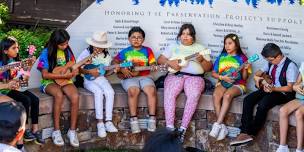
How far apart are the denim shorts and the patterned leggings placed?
19 cm

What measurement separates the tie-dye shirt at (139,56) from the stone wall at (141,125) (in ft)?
1.09

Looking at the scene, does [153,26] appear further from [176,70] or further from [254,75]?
[254,75]

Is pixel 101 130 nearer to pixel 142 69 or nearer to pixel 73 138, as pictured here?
pixel 73 138

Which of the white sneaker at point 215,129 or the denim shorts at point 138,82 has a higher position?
the denim shorts at point 138,82

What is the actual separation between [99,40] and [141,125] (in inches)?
40.1

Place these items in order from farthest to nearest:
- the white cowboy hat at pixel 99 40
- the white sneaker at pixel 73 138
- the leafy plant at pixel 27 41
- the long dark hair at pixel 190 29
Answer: the leafy plant at pixel 27 41 < the long dark hair at pixel 190 29 < the white cowboy hat at pixel 99 40 < the white sneaker at pixel 73 138

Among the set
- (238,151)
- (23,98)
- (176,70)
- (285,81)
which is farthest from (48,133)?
(285,81)

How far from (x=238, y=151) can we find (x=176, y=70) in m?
1.07

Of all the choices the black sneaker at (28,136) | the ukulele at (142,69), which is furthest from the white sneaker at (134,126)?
the black sneaker at (28,136)

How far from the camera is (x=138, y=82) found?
20.0 feet

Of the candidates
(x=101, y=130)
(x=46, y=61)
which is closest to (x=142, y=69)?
(x=101, y=130)

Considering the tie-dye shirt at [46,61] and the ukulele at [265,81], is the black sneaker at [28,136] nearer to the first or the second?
the tie-dye shirt at [46,61]

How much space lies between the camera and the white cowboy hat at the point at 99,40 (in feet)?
20.1

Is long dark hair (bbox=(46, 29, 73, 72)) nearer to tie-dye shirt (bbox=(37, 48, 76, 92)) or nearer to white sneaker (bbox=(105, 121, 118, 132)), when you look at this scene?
tie-dye shirt (bbox=(37, 48, 76, 92))
